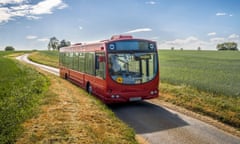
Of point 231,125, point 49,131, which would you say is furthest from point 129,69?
point 49,131

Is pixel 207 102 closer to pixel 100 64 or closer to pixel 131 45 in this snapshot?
pixel 131 45

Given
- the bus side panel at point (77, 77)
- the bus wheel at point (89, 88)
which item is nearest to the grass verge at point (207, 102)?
the bus wheel at point (89, 88)

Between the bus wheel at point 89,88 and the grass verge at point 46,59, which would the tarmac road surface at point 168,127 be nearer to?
the bus wheel at point 89,88

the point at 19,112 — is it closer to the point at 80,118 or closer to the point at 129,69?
the point at 80,118

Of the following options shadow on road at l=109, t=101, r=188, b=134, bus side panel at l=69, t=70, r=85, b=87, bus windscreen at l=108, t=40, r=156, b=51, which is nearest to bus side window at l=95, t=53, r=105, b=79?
bus windscreen at l=108, t=40, r=156, b=51

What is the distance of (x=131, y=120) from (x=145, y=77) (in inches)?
108

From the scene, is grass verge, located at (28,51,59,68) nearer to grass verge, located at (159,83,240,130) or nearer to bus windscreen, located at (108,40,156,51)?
grass verge, located at (159,83,240,130)

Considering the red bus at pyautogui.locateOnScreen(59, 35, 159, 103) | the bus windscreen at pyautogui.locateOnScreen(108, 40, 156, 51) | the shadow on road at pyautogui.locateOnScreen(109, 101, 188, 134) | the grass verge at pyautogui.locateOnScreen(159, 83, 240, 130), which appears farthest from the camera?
the bus windscreen at pyautogui.locateOnScreen(108, 40, 156, 51)

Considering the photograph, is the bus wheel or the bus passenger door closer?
the bus passenger door

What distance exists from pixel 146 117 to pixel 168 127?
155cm

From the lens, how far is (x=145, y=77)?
1223 cm

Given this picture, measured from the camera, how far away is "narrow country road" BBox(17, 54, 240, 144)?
7708 millimetres

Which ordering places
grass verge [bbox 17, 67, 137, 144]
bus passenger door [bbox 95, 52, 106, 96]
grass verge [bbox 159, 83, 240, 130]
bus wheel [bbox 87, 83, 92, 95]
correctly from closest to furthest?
grass verge [bbox 17, 67, 137, 144]
grass verge [bbox 159, 83, 240, 130]
bus passenger door [bbox 95, 52, 106, 96]
bus wheel [bbox 87, 83, 92, 95]

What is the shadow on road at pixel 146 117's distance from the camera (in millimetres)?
9086
